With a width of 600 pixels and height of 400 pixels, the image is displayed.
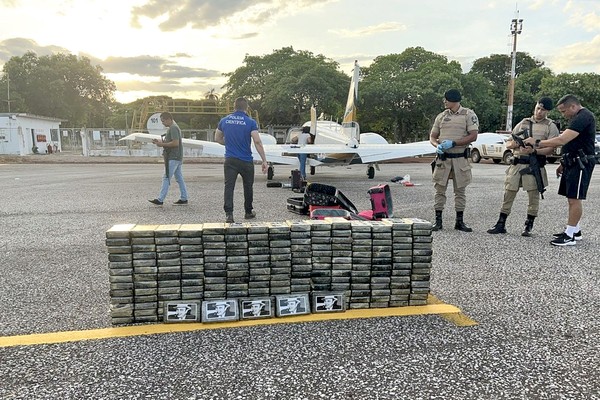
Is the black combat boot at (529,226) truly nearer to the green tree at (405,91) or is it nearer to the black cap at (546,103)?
the black cap at (546,103)

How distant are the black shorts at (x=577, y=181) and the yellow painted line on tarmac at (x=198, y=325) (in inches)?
129

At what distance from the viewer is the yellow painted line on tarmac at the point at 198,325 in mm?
2982

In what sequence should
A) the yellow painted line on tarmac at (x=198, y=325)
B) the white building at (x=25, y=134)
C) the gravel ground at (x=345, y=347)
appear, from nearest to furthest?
the gravel ground at (x=345, y=347), the yellow painted line on tarmac at (x=198, y=325), the white building at (x=25, y=134)

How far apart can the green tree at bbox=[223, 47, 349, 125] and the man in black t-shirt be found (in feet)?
94.7

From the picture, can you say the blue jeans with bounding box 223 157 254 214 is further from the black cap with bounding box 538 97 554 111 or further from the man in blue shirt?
the black cap with bounding box 538 97 554 111

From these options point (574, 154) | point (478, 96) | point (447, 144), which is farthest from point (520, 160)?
point (478, 96)

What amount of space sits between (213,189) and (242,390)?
10079 mm

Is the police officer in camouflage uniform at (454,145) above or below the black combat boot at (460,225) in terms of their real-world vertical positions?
above

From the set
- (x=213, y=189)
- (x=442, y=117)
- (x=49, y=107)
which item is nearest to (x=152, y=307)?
(x=442, y=117)

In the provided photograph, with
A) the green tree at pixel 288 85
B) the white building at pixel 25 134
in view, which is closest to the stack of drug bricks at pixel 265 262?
the green tree at pixel 288 85

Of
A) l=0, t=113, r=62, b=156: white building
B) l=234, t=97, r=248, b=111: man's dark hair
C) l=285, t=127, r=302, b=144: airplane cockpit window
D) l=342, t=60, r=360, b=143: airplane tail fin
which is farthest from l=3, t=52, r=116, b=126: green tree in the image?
l=234, t=97, r=248, b=111: man's dark hair

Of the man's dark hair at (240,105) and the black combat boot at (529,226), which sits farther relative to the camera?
the man's dark hair at (240,105)

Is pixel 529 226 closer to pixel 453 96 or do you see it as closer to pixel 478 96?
pixel 453 96

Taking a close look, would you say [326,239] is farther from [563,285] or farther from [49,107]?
[49,107]
